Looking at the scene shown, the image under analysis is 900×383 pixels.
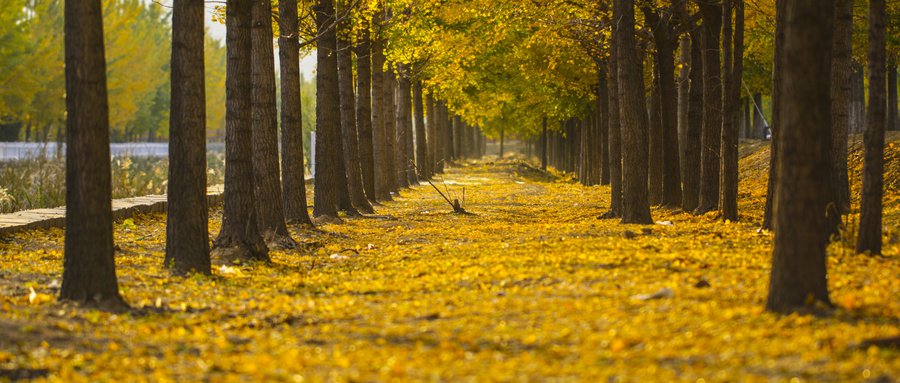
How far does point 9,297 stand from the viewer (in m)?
9.58

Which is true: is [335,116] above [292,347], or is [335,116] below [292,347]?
above

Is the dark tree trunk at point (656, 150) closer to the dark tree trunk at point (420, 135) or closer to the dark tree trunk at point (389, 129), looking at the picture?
the dark tree trunk at point (389, 129)

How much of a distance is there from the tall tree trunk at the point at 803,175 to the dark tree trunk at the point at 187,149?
6515mm

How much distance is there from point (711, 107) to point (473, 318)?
11.7 m

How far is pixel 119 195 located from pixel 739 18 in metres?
14.7

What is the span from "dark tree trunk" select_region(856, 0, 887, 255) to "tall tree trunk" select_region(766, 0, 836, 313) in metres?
2.76

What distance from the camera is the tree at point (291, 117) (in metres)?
17.9

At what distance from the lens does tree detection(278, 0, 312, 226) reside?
58.7ft

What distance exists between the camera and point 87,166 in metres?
9.22

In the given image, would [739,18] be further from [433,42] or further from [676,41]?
[433,42]

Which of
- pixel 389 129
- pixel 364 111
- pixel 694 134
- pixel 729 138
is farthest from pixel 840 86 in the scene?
pixel 389 129

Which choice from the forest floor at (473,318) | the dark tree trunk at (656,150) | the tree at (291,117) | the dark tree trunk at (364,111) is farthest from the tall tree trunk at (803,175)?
the dark tree trunk at (364,111)

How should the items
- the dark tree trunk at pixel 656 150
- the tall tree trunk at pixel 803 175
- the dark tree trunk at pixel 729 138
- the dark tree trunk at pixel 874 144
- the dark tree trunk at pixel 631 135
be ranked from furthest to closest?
the dark tree trunk at pixel 656 150 → the dark tree trunk at pixel 631 135 → the dark tree trunk at pixel 729 138 → the dark tree trunk at pixel 874 144 → the tall tree trunk at pixel 803 175

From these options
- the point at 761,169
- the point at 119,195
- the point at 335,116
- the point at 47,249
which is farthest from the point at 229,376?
the point at 761,169
